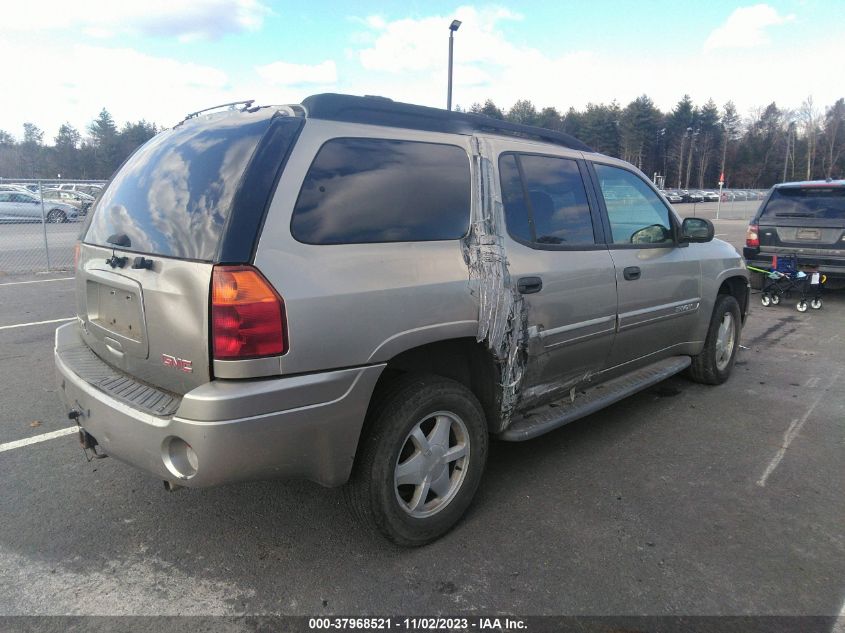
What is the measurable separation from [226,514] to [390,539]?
0.93 m

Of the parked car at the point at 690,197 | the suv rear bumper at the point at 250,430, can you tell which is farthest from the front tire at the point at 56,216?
the parked car at the point at 690,197

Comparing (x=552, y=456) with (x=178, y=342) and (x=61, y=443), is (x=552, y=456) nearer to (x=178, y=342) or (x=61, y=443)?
(x=178, y=342)

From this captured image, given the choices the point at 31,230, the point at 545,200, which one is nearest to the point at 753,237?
the point at 545,200

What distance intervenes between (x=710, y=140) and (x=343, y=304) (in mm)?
108384

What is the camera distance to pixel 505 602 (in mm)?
2434

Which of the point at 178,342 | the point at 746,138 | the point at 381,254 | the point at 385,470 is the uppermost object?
the point at 746,138

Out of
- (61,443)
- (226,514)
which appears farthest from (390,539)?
(61,443)

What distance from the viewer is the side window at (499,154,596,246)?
321 centimetres

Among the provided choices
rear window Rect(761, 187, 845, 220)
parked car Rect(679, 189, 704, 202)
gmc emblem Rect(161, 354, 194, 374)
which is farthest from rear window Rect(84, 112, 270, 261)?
parked car Rect(679, 189, 704, 202)

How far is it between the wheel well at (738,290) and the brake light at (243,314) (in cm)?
421

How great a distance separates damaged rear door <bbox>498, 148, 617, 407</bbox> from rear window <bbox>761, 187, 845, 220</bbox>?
6905 millimetres

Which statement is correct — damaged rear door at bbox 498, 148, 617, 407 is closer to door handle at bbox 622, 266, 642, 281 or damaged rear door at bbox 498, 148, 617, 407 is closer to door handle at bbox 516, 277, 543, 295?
door handle at bbox 516, 277, 543, 295

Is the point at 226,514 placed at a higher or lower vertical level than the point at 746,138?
lower

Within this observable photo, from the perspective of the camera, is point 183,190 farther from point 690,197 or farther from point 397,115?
point 690,197
